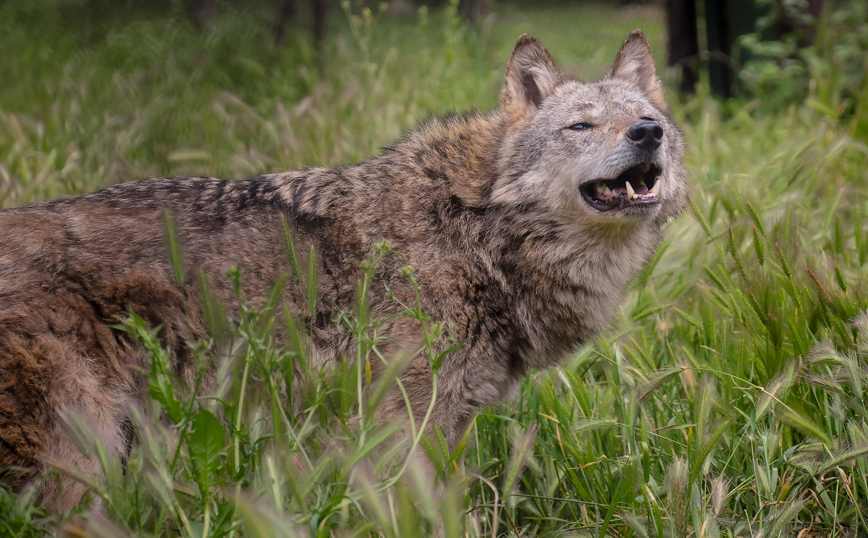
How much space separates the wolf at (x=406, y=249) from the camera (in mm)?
2881

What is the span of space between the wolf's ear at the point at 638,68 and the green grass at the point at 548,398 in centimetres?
82

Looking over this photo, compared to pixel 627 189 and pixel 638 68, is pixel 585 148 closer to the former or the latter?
pixel 627 189

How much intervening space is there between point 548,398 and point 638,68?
6.84 feet

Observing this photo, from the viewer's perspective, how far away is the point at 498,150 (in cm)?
390

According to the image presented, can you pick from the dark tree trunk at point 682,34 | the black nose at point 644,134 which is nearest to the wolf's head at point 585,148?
the black nose at point 644,134

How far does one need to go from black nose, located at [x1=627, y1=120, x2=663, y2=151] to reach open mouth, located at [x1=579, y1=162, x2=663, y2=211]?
0.45 ft

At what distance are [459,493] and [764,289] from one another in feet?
6.02

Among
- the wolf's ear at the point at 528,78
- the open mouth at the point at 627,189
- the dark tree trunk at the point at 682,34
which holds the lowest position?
the dark tree trunk at the point at 682,34

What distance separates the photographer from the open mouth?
142 inches

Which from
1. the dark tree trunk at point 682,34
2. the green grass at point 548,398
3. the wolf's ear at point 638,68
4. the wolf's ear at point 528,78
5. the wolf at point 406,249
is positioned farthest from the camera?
the dark tree trunk at point 682,34

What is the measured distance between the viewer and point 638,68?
4.41 m

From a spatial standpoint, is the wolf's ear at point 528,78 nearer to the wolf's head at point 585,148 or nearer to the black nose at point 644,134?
the wolf's head at point 585,148

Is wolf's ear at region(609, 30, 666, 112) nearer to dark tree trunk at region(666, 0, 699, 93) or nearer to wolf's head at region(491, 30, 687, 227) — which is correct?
wolf's head at region(491, 30, 687, 227)

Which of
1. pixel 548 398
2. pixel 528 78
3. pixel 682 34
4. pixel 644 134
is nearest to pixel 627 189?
pixel 644 134
